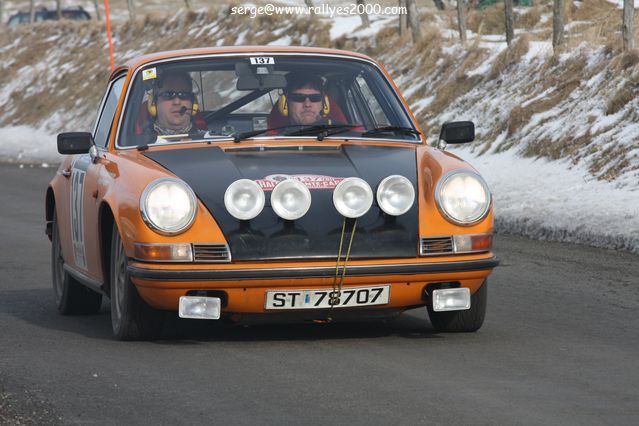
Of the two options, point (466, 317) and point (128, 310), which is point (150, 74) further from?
point (466, 317)

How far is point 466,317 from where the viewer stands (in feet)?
24.1

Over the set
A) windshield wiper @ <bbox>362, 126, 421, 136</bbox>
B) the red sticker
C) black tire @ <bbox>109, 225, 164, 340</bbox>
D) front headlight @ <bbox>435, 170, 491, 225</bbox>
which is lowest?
black tire @ <bbox>109, 225, 164, 340</bbox>

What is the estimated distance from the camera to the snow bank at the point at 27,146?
32594 mm

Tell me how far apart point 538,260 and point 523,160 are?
597 cm

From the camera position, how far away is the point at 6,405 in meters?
5.46

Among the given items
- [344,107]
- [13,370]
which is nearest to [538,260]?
[344,107]

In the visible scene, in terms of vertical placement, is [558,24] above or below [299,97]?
above

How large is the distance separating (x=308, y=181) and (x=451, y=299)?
0.91 m

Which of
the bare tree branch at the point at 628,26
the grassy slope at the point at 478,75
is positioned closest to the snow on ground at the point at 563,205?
the grassy slope at the point at 478,75

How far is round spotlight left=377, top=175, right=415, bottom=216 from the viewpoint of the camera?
683 cm

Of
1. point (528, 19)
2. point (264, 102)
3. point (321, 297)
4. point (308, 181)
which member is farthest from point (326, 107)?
point (528, 19)

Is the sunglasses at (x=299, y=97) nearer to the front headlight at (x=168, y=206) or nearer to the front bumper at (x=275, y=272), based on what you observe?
the front headlight at (x=168, y=206)

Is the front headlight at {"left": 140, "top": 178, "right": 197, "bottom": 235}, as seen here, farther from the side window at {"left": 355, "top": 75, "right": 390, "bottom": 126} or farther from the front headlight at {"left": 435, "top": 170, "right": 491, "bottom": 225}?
the side window at {"left": 355, "top": 75, "right": 390, "bottom": 126}

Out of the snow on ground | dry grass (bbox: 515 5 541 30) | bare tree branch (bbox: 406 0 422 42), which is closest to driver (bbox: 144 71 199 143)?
the snow on ground
